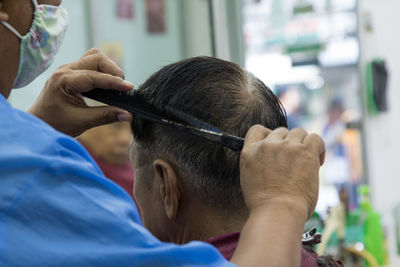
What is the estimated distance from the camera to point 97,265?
95 cm

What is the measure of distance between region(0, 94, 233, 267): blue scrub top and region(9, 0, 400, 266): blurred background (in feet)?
10.2

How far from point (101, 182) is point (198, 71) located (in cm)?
47

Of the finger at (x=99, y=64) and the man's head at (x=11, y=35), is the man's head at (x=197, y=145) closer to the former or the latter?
the finger at (x=99, y=64)

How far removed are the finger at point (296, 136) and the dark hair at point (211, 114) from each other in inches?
7.1

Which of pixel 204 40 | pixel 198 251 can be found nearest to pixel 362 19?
pixel 204 40

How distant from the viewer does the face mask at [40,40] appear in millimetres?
1238

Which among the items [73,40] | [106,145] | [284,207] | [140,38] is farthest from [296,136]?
[140,38]

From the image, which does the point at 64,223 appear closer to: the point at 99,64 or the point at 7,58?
the point at 7,58

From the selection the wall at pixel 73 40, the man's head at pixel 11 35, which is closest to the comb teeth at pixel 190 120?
the man's head at pixel 11 35

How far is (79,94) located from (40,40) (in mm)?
193

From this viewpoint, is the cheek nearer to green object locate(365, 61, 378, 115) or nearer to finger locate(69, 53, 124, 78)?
finger locate(69, 53, 124, 78)

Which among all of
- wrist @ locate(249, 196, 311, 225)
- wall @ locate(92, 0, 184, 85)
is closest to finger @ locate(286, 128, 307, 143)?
wrist @ locate(249, 196, 311, 225)

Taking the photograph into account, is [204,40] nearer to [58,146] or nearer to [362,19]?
[362,19]

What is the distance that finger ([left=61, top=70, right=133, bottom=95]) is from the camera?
4.40ft
